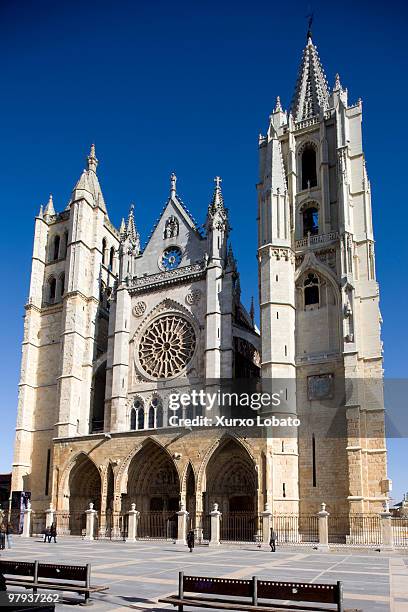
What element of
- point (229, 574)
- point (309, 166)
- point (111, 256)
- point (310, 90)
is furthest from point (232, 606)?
point (111, 256)

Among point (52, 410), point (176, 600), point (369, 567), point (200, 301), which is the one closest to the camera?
point (176, 600)

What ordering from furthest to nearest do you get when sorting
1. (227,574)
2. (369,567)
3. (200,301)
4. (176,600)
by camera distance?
(200,301) → (369,567) → (227,574) → (176,600)

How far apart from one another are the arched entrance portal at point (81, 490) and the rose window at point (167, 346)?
575 cm

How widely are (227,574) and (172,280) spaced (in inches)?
849

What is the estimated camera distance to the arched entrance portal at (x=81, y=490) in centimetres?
2947

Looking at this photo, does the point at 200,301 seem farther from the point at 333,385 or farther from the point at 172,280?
the point at 333,385

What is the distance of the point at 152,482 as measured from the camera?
28.5 m

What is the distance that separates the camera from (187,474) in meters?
26.1

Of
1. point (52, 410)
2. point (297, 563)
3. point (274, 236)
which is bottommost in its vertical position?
point (297, 563)

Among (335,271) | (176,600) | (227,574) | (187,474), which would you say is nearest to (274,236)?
(335,271)

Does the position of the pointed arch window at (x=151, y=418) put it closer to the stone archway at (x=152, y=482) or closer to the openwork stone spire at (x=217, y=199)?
the stone archway at (x=152, y=482)

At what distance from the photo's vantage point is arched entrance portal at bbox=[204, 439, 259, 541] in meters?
25.3

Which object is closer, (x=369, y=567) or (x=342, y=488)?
(x=369, y=567)

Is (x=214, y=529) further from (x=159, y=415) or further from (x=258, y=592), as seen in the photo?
(x=258, y=592)
